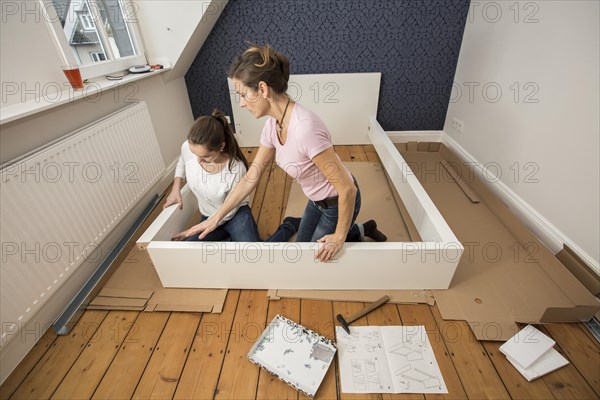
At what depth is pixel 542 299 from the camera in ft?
4.51

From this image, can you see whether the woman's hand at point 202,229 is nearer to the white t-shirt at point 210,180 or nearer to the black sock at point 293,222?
the white t-shirt at point 210,180

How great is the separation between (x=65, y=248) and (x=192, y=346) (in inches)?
29.7

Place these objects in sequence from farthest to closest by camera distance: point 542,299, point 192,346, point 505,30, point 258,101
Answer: point 505,30
point 542,299
point 192,346
point 258,101

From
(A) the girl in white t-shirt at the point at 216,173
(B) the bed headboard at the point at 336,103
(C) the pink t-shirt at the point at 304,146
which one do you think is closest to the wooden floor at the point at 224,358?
(A) the girl in white t-shirt at the point at 216,173

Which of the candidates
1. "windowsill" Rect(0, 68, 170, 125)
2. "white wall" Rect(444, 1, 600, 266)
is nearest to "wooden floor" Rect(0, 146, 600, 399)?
"white wall" Rect(444, 1, 600, 266)

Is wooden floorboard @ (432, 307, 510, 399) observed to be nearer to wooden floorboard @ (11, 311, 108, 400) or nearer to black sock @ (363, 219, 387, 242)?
black sock @ (363, 219, 387, 242)

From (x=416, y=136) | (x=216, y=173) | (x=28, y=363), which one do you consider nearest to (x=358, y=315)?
(x=216, y=173)

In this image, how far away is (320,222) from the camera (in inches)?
53.1

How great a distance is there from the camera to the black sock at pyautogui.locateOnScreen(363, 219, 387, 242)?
1.68 meters

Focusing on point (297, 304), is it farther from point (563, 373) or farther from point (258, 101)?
point (563, 373)

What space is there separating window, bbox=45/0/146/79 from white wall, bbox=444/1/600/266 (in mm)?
2617

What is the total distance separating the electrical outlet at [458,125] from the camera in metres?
2.65

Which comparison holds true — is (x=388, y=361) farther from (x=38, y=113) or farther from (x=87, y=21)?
(x=87, y=21)

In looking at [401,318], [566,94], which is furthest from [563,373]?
[566,94]
